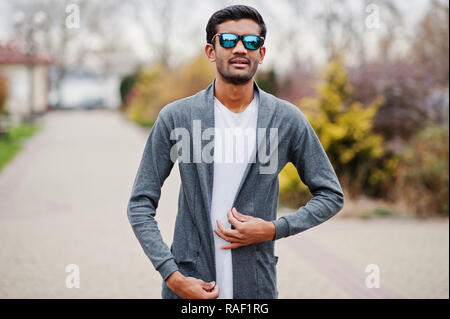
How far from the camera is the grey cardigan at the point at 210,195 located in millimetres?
2080

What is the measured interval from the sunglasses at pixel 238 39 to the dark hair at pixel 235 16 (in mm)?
45

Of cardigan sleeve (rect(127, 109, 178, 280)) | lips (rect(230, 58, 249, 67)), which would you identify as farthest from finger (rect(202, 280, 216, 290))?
lips (rect(230, 58, 249, 67))

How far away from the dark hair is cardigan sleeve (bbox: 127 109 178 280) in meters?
0.40

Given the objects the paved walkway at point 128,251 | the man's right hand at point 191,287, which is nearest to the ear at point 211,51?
the man's right hand at point 191,287

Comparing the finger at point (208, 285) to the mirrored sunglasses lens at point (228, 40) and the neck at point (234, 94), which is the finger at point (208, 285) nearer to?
the neck at point (234, 94)

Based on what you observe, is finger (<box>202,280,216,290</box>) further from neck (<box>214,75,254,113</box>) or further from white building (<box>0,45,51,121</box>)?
white building (<box>0,45,51,121</box>)

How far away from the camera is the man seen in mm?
2068

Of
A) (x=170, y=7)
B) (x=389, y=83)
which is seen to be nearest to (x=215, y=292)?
(x=389, y=83)

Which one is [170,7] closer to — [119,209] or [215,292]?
[119,209]

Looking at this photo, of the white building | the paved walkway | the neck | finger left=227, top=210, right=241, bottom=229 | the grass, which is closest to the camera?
finger left=227, top=210, right=241, bottom=229

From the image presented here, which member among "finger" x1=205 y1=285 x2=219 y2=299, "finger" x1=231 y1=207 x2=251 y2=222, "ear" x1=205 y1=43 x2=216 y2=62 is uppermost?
"ear" x1=205 y1=43 x2=216 y2=62

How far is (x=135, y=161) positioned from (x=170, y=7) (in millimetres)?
21704

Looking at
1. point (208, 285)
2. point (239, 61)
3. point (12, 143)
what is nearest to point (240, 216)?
point (208, 285)
